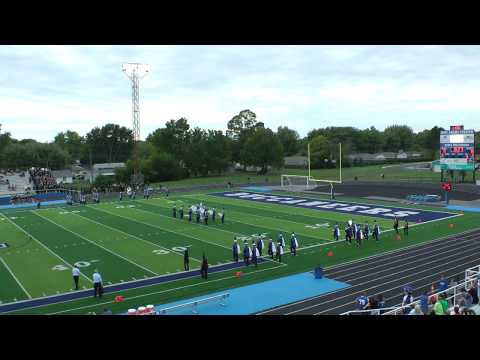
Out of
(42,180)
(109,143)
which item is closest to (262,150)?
(42,180)

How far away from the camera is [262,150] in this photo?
68312 mm

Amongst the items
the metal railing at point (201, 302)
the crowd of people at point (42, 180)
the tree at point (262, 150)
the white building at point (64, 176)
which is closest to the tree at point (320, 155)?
the tree at point (262, 150)

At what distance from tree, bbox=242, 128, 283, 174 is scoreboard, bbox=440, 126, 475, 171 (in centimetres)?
3600

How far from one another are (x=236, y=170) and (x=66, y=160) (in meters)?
27.9

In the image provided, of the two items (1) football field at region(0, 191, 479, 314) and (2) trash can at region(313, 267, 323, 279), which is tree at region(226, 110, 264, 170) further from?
(2) trash can at region(313, 267, 323, 279)

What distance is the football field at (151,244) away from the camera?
1439cm

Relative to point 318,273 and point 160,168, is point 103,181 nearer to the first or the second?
point 160,168

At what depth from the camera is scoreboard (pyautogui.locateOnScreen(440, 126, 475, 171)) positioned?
32906 millimetres

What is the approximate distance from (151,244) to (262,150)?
1925 inches

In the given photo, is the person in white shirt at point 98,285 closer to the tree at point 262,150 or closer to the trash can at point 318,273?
the trash can at point 318,273

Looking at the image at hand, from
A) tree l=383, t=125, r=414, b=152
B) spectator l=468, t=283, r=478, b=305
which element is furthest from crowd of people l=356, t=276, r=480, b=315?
tree l=383, t=125, r=414, b=152
